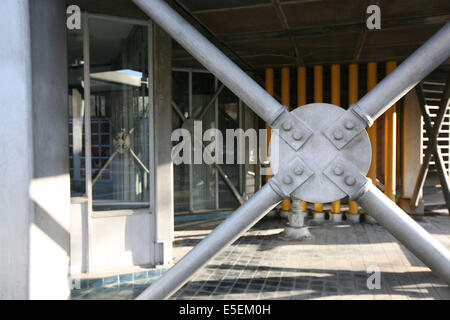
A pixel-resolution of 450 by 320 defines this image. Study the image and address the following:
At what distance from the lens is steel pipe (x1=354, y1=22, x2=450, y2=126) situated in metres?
2.26

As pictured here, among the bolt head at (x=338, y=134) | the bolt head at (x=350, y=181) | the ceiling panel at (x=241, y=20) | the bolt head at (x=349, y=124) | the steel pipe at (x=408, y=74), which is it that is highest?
the ceiling panel at (x=241, y=20)

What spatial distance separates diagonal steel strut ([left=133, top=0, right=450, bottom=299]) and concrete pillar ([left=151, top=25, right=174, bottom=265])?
3.15 m

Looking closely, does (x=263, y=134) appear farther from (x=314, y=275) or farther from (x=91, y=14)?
(x=91, y=14)

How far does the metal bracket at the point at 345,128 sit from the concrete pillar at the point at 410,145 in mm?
9539

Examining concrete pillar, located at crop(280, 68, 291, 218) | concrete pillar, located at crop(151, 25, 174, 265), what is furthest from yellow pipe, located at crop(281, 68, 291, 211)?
concrete pillar, located at crop(151, 25, 174, 265)

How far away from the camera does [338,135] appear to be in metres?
2.31

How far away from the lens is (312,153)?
236cm

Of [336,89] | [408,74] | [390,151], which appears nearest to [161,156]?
[408,74]

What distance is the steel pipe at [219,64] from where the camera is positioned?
94.1 inches

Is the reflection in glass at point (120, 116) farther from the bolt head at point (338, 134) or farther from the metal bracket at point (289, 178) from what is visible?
the bolt head at point (338, 134)

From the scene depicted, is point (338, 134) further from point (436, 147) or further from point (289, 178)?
point (436, 147)

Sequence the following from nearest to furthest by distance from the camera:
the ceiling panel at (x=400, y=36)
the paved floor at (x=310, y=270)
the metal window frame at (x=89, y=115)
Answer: the paved floor at (x=310, y=270), the metal window frame at (x=89, y=115), the ceiling panel at (x=400, y=36)

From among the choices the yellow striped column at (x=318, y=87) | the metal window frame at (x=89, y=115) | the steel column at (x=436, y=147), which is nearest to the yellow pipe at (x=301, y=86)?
the yellow striped column at (x=318, y=87)

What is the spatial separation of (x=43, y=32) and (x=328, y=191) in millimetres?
2101
